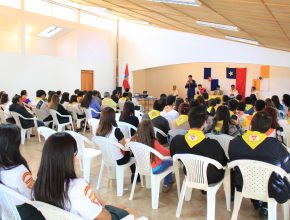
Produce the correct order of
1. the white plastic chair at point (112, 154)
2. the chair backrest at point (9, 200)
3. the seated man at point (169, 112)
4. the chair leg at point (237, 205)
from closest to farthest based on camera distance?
1. the chair backrest at point (9, 200)
2. the chair leg at point (237, 205)
3. the white plastic chair at point (112, 154)
4. the seated man at point (169, 112)

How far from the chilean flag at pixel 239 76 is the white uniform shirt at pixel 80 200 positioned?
44.9 feet

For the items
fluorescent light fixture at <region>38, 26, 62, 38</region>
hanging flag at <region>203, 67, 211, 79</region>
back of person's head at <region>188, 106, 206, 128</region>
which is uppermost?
fluorescent light fixture at <region>38, 26, 62, 38</region>

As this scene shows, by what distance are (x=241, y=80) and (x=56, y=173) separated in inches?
549

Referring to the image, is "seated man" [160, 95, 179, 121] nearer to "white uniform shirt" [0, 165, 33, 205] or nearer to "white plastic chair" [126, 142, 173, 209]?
"white plastic chair" [126, 142, 173, 209]

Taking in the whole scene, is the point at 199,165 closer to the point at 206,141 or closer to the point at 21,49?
the point at 206,141

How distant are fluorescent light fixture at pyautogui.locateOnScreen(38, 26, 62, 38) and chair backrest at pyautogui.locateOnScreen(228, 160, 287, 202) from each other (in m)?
11.5

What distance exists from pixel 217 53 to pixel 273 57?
2074 mm

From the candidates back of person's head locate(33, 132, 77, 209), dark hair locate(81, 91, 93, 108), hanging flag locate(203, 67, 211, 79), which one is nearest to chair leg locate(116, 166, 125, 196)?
back of person's head locate(33, 132, 77, 209)

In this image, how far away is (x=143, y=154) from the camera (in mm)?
3570

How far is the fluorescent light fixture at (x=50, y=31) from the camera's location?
12742 millimetres

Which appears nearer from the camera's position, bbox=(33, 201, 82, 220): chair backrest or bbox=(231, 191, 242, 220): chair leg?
bbox=(33, 201, 82, 220): chair backrest

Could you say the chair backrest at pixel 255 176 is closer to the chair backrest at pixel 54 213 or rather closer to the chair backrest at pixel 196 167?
the chair backrest at pixel 196 167

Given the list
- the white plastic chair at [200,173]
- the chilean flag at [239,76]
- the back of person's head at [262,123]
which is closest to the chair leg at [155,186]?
the white plastic chair at [200,173]

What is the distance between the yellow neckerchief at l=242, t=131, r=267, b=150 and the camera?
2.87 meters
